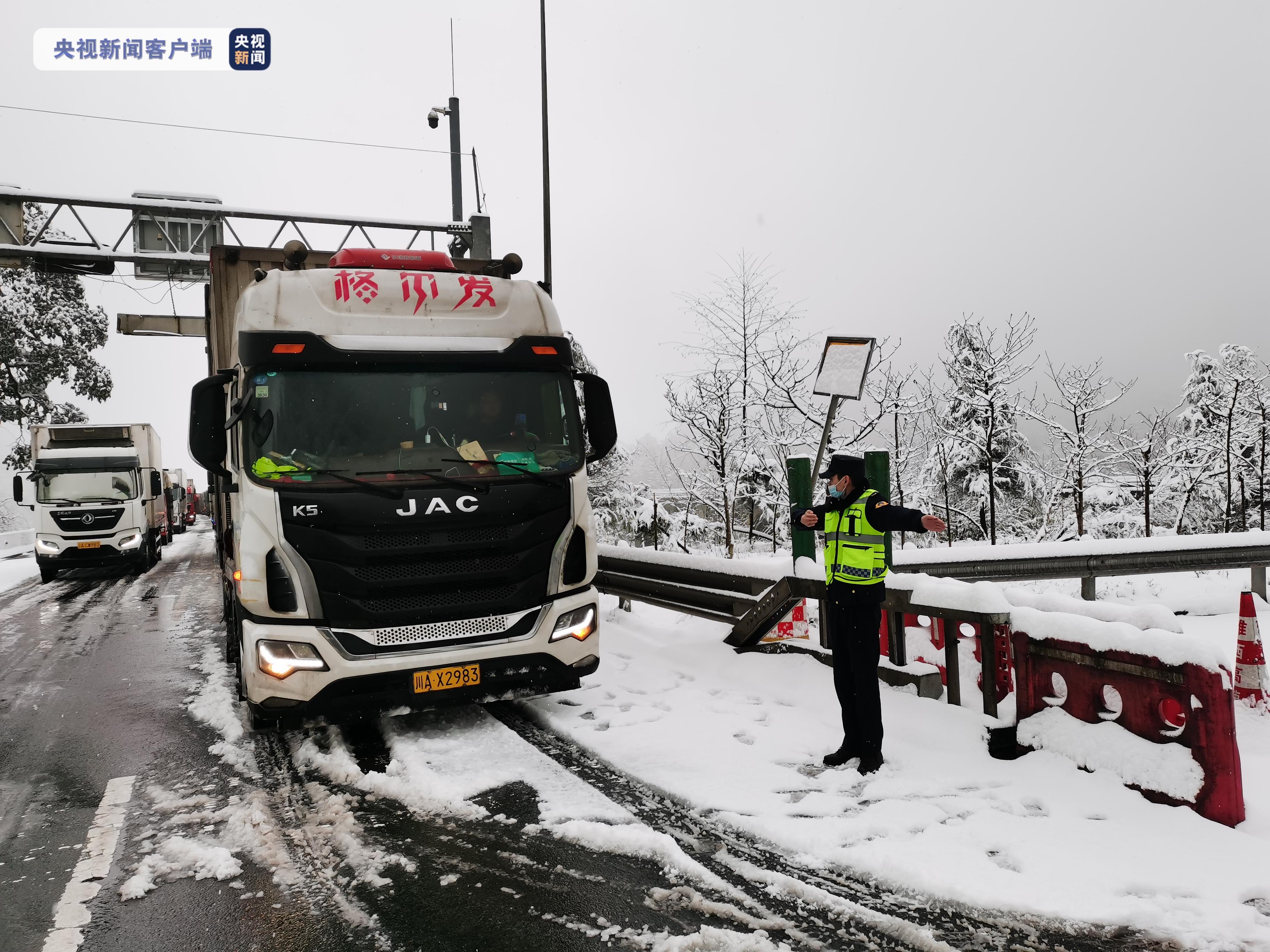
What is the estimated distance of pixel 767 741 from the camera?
513cm

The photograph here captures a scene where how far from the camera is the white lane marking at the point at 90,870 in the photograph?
3127 millimetres

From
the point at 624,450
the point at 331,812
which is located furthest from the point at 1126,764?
the point at 624,450

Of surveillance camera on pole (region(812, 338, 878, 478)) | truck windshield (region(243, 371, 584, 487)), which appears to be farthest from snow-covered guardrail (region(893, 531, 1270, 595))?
truck windshield (region(243, 371, 584, 487))

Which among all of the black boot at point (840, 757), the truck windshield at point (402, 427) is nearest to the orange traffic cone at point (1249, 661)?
the black boot at point (840, 757)

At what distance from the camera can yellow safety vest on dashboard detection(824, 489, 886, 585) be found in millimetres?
4664

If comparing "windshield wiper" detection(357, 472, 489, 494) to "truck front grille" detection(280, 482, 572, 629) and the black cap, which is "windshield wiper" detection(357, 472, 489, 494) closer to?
"truck front grille" detection(280, 482, 572, 629)

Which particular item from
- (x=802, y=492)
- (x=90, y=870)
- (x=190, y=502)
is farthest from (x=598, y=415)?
(x=190, y=502)

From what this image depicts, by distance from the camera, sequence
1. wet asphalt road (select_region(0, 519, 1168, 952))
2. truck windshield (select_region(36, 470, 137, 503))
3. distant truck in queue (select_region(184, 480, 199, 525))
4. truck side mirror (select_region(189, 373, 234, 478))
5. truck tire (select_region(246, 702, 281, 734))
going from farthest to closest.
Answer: distant truck in queue (select_region(184, 480, 199, 525)) < truck windshield (select_region(36, 470, 137, 503)) < truck side mirror (select_region(189, 373, 234, 478)) < truck tire (select_region(246, 702, 281, 734)) < wet asphalt road (select_region(0, 519, 1168, 952))

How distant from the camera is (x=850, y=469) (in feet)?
15.6

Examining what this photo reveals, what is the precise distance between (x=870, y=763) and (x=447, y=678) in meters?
2.59

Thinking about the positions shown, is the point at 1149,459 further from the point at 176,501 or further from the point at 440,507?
the point at 176,501

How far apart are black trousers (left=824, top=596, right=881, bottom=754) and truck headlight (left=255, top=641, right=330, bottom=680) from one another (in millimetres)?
3059

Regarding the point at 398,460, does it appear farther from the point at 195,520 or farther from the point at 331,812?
the point at 195,520

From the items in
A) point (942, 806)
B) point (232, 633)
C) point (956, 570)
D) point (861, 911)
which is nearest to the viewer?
point (861, 911)
